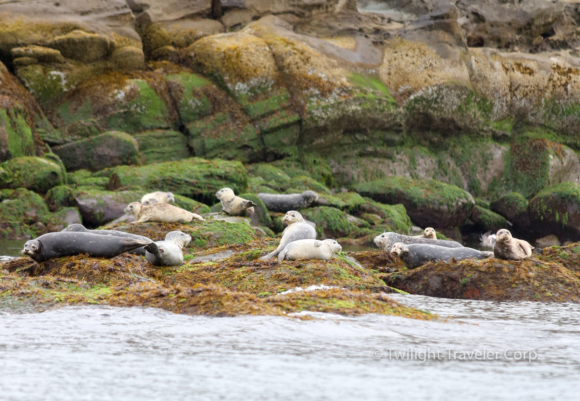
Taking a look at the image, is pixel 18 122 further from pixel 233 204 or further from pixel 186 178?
pixel 233 204

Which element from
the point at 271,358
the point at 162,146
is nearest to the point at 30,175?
the point at 162,146

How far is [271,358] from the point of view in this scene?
351 centimetres

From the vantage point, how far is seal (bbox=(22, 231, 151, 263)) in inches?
257

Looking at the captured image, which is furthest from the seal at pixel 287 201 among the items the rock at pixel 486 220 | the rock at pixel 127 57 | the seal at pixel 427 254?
the rock at pixel 127 57

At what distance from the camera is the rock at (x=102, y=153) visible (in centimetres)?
1897

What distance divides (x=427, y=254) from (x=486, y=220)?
1393cm

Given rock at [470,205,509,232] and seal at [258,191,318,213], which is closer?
seal at [258,191,318,213]

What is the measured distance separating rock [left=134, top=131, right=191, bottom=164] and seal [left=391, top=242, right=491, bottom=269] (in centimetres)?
1445

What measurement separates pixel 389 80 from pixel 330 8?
13.0 feet

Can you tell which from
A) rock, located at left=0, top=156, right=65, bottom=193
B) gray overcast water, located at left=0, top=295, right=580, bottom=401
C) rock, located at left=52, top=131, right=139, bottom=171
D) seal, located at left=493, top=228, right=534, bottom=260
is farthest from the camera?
rock, located at left=52, top=131, right=139, bottom=171

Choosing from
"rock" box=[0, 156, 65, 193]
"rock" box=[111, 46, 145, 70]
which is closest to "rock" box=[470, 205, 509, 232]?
"rock" box=[111, 46, 145, 70]

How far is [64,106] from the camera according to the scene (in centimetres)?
2142

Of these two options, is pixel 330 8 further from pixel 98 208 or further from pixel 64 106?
pixel 98 208

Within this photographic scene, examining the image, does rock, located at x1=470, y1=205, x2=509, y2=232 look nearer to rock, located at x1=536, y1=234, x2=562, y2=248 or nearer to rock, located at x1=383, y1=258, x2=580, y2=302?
rock, located at x1=536, y1=234, x2=562, y2=248
